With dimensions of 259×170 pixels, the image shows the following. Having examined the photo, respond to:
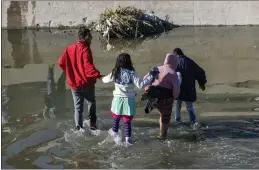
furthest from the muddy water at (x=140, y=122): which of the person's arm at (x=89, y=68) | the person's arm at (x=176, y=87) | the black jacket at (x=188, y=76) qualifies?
the person's arm at (x=89, y=68)

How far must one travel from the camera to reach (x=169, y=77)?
7.04 meters

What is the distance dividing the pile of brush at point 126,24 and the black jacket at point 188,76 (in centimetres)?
715

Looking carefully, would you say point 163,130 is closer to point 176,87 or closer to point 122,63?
point 176,87

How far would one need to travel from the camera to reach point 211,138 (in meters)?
7.34

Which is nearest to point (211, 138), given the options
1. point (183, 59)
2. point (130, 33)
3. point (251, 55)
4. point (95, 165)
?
point (183, 59)

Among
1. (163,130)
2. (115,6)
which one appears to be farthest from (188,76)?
(115,6)

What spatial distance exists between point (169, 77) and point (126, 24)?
7.86m

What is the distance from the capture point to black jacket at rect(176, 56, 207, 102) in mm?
7602

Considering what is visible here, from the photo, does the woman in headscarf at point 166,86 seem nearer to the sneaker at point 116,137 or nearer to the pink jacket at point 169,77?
the pink jacket at point 169,77

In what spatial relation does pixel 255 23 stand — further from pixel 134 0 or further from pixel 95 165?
pixel 95 165

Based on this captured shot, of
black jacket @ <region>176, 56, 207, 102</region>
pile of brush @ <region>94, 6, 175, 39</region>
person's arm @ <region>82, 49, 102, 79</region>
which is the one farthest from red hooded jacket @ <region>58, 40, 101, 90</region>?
pile of brush @ <region>94, 6, 175, 39</region>

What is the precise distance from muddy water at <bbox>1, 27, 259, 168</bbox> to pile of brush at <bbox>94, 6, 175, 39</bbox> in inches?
39.0

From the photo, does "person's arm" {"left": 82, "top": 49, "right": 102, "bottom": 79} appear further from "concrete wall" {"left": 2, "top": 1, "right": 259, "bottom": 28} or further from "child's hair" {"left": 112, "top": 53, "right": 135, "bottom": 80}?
"concrete wall" {"left": 2, "top": 1, "right": 259, "bottom": 28}

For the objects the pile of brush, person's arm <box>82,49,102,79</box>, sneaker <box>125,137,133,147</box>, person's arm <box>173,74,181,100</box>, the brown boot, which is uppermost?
the pile of brush
